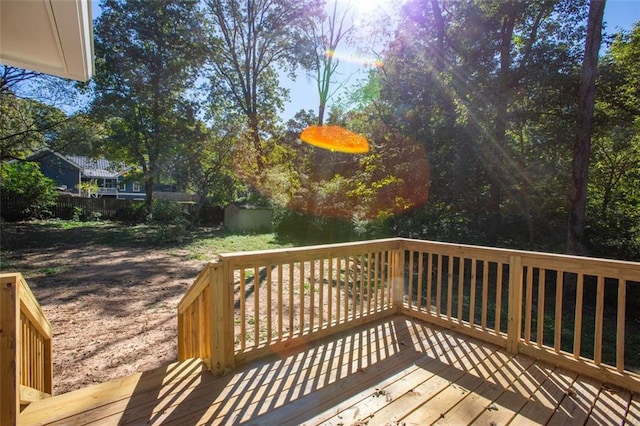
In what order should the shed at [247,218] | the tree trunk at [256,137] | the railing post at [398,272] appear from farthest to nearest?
the tree trunk at [256,137] < the shed at [247,218] < the railing post at [398,272]

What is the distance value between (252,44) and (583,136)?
672 inches

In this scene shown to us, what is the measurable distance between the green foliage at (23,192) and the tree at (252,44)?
357 inches

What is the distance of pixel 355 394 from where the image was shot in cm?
210

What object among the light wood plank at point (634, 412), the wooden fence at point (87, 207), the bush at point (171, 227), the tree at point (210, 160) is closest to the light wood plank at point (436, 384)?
the light wood plank at point (634, 412)

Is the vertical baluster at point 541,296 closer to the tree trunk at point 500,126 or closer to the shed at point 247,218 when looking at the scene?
the tree trunk at point 500,126

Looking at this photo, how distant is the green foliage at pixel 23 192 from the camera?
541 inches

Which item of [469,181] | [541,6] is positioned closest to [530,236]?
[469,181]

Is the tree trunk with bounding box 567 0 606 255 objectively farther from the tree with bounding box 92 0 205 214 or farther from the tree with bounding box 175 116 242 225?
the tree with bounding box 92 0 205 214

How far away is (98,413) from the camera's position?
181 cm

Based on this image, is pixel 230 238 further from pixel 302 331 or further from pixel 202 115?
pixel 302 331

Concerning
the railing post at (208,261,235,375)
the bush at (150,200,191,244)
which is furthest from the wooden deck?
the bush at (150,200,191,244)

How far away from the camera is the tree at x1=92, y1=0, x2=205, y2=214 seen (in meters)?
13.8

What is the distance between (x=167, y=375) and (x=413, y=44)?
11.2 metres

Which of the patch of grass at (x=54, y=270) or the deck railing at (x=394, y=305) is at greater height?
the deck railing at (x=394, y=305)
